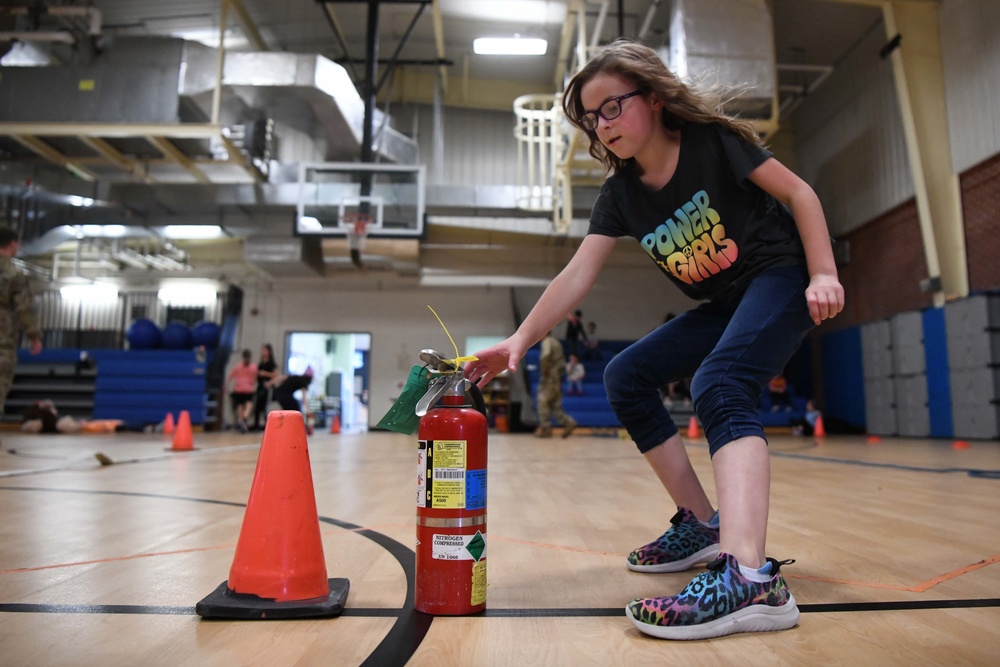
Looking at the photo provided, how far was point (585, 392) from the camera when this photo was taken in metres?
12.1

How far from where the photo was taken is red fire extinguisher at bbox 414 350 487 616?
3.90 ft

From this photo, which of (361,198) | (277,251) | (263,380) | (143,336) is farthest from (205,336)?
(361,198)

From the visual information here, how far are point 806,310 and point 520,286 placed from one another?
13.4 m

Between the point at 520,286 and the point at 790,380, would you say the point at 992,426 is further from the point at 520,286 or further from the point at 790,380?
the point at 520,286

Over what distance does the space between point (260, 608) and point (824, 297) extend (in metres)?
1.18

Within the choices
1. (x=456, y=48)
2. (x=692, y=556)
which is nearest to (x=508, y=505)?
Result: (x=692, y=556)

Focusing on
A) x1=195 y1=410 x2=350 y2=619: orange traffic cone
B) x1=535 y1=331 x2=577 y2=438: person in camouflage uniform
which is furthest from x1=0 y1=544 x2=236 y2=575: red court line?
x1=535 y1=331 x2=577 y2=438: person in camouflage uniform

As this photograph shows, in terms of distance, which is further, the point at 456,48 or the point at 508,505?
the point at 456,48

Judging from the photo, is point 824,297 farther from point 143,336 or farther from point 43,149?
point 143,336

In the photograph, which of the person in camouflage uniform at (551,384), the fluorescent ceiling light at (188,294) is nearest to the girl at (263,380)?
the fluorescent ceiling light at (188,294)

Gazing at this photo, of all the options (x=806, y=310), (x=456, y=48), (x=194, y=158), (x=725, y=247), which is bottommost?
(x=806, y=310)

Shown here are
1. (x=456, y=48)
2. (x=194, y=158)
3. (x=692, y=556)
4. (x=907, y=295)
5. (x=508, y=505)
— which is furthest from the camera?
(x=456, y=48)

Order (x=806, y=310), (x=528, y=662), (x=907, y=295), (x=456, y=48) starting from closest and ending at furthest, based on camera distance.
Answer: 1. (x=528, y=662)
2. (x=806, y=310)
3. (x=907, y=295)
4. (x=456, y=48)

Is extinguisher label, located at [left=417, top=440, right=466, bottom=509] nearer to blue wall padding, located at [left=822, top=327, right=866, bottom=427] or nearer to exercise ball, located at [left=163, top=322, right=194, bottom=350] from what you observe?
blue wall padding, located at [left=822, top=327, right=866, bottom=427]
